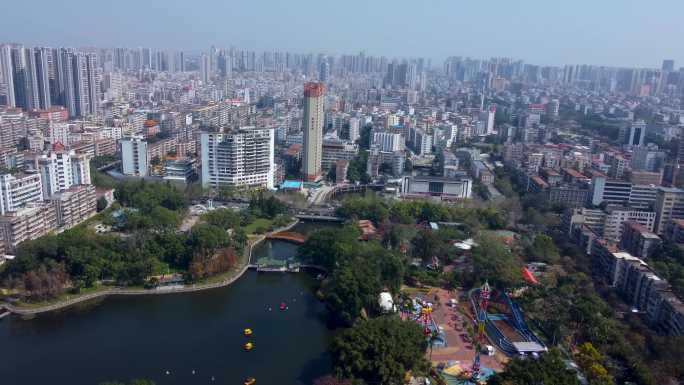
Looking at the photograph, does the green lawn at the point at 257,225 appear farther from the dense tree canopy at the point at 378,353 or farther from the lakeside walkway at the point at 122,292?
the dense tree canopy at the point at 378,353

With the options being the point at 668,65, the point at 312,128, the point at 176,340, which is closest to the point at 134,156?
the point at 312,128

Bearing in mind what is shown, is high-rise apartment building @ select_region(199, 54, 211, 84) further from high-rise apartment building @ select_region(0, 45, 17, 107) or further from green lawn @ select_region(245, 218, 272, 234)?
green lawn @ select_region(245, 218, 272, 234)

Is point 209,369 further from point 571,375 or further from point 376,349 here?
point 571,375

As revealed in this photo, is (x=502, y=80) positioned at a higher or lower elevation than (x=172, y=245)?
higher

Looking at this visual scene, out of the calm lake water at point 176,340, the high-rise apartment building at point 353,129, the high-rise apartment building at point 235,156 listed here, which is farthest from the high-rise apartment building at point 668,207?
the high-rise apartment building at point 353,129

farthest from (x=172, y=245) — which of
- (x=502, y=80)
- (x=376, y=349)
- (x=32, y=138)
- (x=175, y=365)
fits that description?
(x=502, y=80)

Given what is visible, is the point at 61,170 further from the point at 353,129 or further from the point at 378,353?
the point at 353,129
